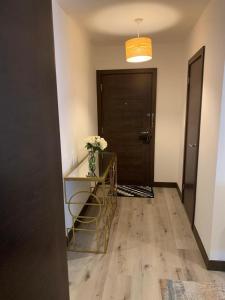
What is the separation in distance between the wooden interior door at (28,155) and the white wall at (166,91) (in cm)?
303

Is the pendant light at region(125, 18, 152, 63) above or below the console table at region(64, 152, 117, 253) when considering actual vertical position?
above

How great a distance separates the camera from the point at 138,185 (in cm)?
422

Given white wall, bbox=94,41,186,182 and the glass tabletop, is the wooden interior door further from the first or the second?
white wall, bbox=94,41,186,182

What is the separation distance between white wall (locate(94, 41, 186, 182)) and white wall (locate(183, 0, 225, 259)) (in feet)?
4.18

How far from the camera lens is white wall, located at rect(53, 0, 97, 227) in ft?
7.67

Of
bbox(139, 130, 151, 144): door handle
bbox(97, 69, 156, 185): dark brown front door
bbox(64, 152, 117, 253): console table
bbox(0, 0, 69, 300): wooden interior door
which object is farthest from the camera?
bbox(139, 130, 151, 144): door handle

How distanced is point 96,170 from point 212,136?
131 cm

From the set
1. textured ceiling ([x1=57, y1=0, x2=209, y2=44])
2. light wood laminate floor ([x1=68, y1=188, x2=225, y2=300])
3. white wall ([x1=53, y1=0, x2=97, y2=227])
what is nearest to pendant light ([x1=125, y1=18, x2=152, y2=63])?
textured ceiling ([x1=57, y1=0, x2=209, y2=44])

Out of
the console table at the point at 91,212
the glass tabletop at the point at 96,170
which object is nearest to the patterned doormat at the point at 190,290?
the console table at the point at 91,212


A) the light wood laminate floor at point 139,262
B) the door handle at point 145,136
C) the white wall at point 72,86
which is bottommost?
the light wood laminate floor at point 139,262

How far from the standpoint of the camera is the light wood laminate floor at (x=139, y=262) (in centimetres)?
191

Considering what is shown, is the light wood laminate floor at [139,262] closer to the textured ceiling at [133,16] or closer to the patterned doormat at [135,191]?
the patterned doormat at [135,191]

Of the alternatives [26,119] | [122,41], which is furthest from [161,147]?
[26,119]

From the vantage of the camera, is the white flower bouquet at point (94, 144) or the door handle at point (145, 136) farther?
the door handle at point (145, 136)
